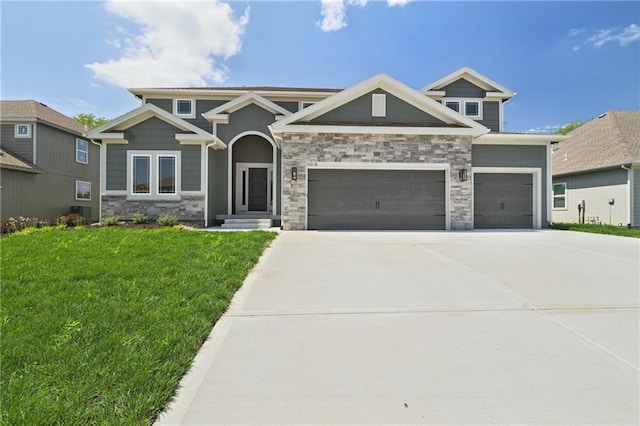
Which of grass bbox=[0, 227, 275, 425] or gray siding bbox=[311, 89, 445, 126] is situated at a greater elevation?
gray siding bbox=[311, 89, 445, 126]

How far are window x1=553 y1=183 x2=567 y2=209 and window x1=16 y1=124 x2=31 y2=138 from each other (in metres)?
27.4

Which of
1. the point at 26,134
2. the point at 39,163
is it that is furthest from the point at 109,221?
the point at 26,134

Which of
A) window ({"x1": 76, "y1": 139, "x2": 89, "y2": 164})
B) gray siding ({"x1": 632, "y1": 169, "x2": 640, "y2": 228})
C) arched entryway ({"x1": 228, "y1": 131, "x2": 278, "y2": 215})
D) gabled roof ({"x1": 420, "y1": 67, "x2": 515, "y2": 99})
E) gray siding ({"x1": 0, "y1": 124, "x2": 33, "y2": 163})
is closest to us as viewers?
gray siding ({"x1": 632, "y1": 169, "x2": 640, "y2": 228})

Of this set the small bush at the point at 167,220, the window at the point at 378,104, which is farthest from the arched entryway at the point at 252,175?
the window at the point at 378,104

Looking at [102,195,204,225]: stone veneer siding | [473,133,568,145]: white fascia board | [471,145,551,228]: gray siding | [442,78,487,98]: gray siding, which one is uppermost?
[442,78,487,98]: gray siding

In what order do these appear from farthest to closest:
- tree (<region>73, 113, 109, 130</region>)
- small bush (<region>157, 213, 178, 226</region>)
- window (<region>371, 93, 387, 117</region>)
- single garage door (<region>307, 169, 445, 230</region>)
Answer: tree (<region>73, 113, 109, 130</region>)
window (<region>371, 93, 387, 117</region>)
single garage door (<region>307, 169, 445, 230</region>)
small bush (<region>157, 213, 178, 226</region>)

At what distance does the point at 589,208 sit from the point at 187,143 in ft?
60.2

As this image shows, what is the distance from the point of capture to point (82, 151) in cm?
1905

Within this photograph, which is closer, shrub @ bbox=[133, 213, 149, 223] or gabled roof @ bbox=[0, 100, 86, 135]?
shrub @ bbox=[133, 213, 149, 223]

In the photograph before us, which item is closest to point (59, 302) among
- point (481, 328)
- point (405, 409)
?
point (405, 409)

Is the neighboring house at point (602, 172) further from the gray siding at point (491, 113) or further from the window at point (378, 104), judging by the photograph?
the window at point (378, 104)

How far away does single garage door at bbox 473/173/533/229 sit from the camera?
12.3m

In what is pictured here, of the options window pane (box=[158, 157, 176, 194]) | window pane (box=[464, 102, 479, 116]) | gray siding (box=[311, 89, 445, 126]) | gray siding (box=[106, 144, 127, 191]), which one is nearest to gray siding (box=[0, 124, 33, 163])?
gray siding (box=[106, 144, 127, 191])

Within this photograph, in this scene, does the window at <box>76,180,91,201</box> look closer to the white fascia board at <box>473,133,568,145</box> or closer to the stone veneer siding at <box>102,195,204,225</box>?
the stone veneer siding at <box>102,195,204,225</box>
